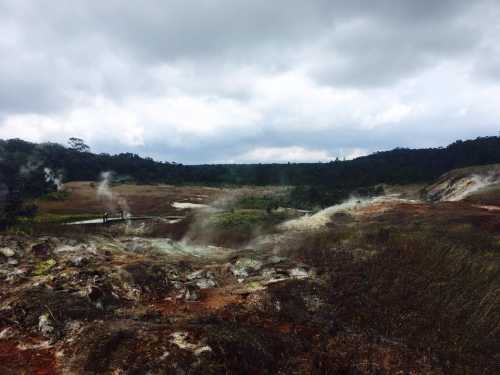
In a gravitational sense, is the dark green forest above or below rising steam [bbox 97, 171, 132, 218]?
above

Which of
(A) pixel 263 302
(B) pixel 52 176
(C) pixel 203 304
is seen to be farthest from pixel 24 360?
(B) pixel 52 176

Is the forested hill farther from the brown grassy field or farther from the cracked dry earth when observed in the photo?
the cracked dry earth

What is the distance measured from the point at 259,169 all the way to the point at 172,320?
12354 cm

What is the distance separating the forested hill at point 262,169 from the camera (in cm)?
10231

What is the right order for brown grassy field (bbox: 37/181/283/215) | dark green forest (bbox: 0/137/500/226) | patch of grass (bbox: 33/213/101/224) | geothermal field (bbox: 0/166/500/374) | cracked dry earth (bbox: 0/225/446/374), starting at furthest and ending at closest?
dark green forest (bbox: 0/137/500/226) → brown grassy field (bbox: 37/181/283/215) → patch of grass (bbox: 33/213/101/224) → geothermal field (bbox: 0/166/500/374) → cracked dry earth (bbox: 0/225/446/374)

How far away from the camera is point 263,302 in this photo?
2183 cm

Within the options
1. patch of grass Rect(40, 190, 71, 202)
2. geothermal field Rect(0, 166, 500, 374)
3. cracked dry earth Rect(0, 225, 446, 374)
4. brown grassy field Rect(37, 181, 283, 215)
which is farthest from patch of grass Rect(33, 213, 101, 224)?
cracked dry earth Rect(0, 225, 446, 374)

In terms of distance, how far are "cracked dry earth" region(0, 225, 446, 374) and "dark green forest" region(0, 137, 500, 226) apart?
225ft

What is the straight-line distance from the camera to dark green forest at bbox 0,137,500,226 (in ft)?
331

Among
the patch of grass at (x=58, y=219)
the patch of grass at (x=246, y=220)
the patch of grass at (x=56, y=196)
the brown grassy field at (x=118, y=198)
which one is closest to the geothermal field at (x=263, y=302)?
the patch of grass at (x=246, y=220)

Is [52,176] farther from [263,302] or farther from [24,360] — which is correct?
[263,302]

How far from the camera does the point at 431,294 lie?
22406 mm

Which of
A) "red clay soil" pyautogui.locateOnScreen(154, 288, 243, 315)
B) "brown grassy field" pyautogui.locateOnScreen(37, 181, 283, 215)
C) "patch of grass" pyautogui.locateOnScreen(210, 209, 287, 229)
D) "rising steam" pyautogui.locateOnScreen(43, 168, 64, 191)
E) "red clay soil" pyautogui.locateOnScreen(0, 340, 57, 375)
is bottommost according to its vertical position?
"red clay soil" pyautogui.locateOnScreen(0, 340, 57, 375)

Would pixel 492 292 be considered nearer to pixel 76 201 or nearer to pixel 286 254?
pixel 286 254
